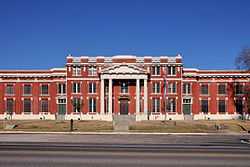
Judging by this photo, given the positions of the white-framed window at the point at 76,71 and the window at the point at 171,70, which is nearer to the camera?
the window at the point at 171,70

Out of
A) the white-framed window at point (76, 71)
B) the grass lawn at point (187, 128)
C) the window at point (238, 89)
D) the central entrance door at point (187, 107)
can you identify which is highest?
the white-framed window at point (76, 71)

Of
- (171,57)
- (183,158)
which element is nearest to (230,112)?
(171,57)

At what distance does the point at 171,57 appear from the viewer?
72.2 m

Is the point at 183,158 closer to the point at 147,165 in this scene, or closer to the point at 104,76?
the point at 147,165

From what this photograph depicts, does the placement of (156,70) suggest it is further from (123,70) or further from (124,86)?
(124,86)

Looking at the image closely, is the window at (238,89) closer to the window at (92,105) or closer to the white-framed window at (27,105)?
the window at (92,105)

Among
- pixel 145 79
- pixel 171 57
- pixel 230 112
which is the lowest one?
pixel 230 112

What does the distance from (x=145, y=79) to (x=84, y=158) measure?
56.5 meters

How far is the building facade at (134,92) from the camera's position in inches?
2803

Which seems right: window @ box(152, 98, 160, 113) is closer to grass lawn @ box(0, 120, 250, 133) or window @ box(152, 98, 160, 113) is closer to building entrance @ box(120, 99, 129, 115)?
building entrance @ box(120, 99, 129, 115)

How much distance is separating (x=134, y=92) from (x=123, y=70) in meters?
5.09

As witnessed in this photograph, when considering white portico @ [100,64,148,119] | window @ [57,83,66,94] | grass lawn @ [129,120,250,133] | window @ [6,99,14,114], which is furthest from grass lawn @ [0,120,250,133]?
window @ [6,99,14,114]

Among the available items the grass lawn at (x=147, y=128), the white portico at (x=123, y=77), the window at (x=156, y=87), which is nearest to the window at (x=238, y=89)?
the window at (x=156, y=87)

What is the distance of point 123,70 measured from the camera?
7119cm
